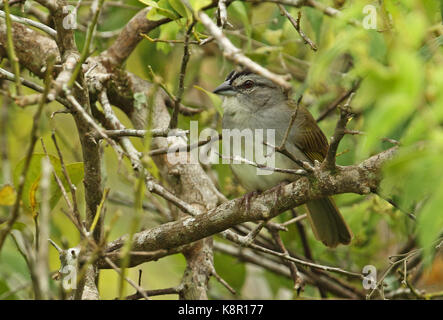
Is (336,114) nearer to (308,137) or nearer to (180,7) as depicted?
(308,137)

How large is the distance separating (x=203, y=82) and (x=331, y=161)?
13.6 feet

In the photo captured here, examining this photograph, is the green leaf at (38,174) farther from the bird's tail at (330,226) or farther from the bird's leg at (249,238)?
the bird's tail at (330,226)

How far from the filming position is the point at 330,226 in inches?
172

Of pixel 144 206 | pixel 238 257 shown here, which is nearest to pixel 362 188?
pixel 238 257

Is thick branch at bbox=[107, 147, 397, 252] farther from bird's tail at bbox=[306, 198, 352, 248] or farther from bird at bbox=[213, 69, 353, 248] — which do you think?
bird's tail at bbox=[306, 198, 352, 248]

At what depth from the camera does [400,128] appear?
219cm

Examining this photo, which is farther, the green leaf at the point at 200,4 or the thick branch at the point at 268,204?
the thick branch at the point at 268,204

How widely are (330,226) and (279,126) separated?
823mm

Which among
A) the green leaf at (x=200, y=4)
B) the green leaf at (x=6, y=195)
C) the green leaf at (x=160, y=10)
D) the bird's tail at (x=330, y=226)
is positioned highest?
the green leaf at (x=160, y=10)

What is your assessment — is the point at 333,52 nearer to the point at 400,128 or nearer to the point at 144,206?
the point at 400,128

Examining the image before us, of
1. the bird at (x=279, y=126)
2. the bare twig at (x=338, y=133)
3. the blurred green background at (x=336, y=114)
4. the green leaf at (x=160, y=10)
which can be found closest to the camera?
the blurred green background at (x=336, y=114)

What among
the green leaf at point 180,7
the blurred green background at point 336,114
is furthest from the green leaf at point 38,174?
the green leaf at point 180,7

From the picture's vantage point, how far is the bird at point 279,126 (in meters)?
4.22

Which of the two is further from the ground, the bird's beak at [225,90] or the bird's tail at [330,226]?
the bird's beak at [225,90]
